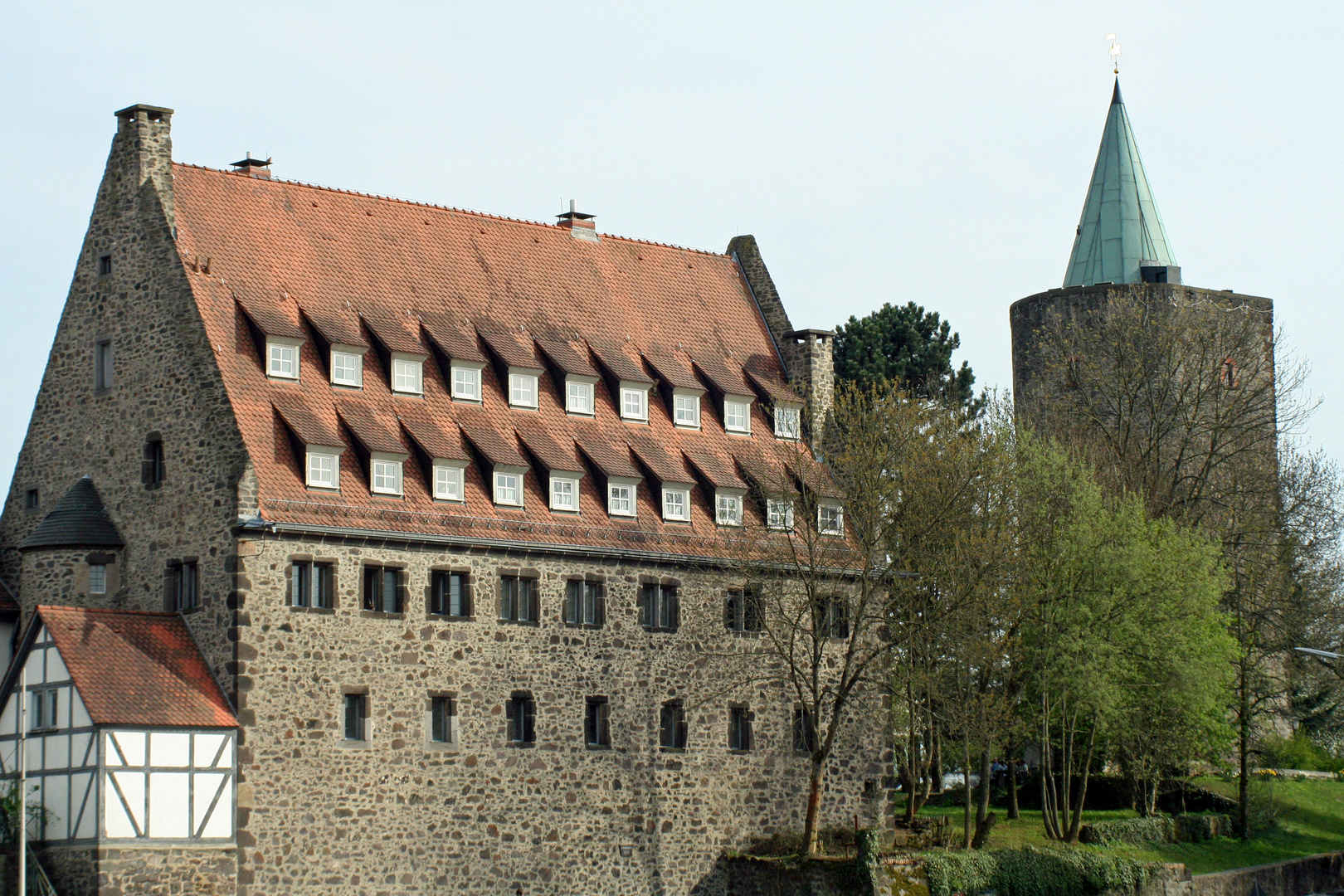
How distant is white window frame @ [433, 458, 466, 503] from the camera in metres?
42.7

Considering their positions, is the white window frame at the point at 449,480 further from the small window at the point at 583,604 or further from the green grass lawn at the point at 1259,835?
the green grass lawn at the point at 1259,835

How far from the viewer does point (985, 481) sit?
1874 inches

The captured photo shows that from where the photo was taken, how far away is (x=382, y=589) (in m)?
41.2

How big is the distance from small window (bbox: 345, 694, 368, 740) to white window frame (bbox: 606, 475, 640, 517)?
25.6ft

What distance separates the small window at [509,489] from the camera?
43.7 meters

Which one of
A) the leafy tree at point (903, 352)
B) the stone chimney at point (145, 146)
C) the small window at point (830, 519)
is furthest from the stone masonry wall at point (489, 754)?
the leafy tree at point (903, 352)

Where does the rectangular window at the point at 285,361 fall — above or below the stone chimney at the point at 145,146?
below

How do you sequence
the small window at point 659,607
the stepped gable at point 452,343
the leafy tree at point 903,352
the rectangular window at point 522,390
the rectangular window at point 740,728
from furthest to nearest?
the leafy tree at point 903,352 < the rectangular window at point 740,728 < the rectangular window at point 522,390 < the small window at point 659,607 < the stepped gable at point 452,343

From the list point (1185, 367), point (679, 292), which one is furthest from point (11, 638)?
point (1185, 367)

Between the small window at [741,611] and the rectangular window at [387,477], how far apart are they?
9063 mm

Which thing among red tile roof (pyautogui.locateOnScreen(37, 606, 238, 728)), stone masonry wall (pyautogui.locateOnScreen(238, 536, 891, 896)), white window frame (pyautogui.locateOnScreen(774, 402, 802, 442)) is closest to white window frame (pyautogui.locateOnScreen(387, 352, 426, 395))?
stone masonry wall (pyautogui.locateOnScreen(238, 536, 891, 896))

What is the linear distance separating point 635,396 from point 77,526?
43.9ft

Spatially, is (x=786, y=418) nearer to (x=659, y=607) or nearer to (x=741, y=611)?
(x=741, y=611)

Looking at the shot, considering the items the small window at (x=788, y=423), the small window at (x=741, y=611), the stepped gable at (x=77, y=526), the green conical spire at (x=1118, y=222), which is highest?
the green conical spire at (x=1118, y=222)
